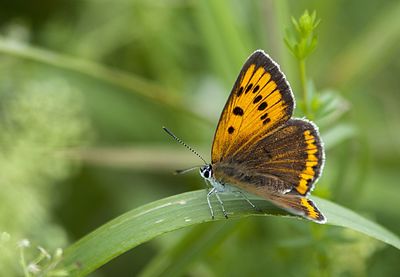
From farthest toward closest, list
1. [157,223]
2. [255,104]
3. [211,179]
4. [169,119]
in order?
1. [169,119]
2. [211,179]
3. [255,104]
4. [157,223]

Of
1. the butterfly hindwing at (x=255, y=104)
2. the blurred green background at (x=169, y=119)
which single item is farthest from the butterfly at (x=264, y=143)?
the blurred green background at (x=169, y=119)

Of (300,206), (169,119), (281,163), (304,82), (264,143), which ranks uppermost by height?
(169,119)

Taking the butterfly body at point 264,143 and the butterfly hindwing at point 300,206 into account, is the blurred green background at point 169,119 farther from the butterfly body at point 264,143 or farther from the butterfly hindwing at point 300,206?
the butterfly hindwing at point 300,206

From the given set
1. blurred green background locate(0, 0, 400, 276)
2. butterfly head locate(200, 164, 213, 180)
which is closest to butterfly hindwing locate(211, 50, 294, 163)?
butterfly head locate(200, 164, 213, 180)

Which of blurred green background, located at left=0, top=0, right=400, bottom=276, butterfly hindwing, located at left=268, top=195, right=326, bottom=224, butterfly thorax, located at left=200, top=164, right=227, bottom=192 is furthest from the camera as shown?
blurred green background, located at left=0, top=0, right=400, bottom=276

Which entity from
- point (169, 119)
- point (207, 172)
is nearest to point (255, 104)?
point (207, 172)

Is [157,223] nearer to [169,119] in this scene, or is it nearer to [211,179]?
[211,179]

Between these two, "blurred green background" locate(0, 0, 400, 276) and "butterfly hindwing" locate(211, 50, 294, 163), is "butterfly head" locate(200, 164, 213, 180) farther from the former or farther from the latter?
"blurred green background" locate(0, 0, 400, 276)
